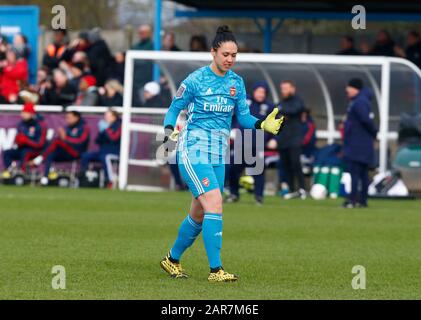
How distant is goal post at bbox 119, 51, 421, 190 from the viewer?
2405 centimetres

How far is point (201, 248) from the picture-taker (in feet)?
45.6

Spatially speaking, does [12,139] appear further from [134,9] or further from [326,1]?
[134,9]

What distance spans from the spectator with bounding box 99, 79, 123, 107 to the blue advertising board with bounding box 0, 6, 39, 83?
11.8 ft

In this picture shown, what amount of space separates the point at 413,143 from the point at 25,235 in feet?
36.6

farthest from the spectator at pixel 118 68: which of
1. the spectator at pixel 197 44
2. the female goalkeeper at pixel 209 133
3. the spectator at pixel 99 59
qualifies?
the female goalkeeper at pixel 209 133

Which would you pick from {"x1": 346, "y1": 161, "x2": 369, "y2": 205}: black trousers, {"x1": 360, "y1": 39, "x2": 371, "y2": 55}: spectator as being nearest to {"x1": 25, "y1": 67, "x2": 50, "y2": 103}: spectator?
{"x1": 360, "y1": 39, "x2": 371, "y2": 55}: spectator

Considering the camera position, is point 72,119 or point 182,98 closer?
A: point 182,98

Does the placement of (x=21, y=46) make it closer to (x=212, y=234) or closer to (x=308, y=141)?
(x=308, y=141)

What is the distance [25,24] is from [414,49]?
29.8 ft

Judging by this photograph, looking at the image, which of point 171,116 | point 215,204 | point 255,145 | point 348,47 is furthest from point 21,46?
point 215,204

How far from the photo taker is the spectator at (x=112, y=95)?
25844mm

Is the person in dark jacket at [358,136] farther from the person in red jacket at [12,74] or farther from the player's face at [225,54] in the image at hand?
the player's face at [225,54]

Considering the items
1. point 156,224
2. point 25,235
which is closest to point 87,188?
point 156,224
